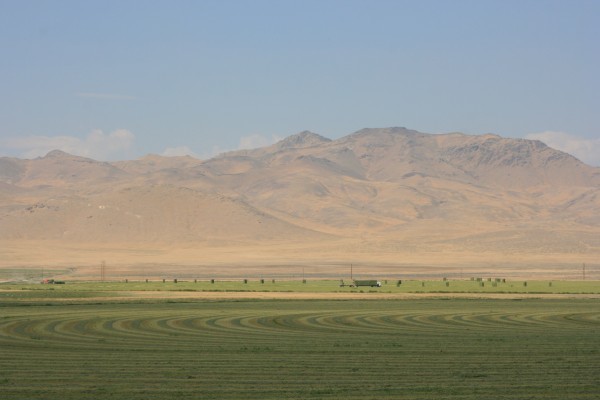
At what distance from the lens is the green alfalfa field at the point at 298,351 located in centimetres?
2369

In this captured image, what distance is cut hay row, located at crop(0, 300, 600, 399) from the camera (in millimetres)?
23594

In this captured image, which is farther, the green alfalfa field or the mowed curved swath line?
the mowed curved swath line

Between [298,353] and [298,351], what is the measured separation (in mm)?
563

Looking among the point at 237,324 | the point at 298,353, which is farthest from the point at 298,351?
the point at 237,324

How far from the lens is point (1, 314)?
47.0 m

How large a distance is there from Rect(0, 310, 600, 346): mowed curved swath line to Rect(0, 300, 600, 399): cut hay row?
0.18ft

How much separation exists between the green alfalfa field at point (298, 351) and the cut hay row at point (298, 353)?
4cm

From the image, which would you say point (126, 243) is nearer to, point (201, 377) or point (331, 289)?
point (331, 289)

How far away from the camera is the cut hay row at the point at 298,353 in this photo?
23594mm

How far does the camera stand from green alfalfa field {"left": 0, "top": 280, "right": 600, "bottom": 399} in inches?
933

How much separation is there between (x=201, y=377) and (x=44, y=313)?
24.2m

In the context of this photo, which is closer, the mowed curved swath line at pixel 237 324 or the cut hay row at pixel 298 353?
the cut hay row at pixel 298 353

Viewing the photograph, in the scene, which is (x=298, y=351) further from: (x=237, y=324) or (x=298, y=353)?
(x=237, y=324)

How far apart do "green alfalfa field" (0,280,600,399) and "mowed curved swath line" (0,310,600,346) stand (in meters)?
0.05
